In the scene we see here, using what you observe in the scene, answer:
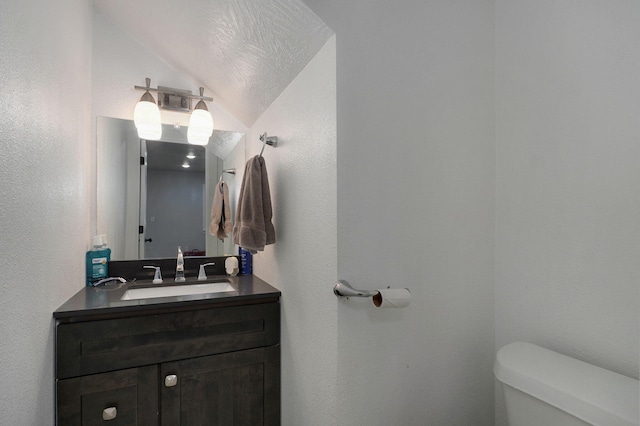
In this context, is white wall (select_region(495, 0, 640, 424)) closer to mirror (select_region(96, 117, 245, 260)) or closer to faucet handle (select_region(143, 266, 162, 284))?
mirror (select_region(96, 117, 245, 260))

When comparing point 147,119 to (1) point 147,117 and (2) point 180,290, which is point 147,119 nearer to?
(1) point 147,117

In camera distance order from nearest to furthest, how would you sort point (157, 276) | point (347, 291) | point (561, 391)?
point (561, 391), point (347, 291), point (157, 276)

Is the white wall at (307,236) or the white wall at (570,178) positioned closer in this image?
the white wall at (570,178)

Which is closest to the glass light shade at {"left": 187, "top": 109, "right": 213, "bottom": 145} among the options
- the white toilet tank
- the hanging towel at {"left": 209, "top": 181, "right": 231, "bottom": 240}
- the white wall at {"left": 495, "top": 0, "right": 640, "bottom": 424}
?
the hanging towel at {"left": 209, "top": 181, "right": 231, "bottom": 240}

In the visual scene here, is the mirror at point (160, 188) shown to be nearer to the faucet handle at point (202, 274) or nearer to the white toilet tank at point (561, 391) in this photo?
the faucet handle at point (202, 274)

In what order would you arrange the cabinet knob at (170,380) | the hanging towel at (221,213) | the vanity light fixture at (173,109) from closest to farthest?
the cabinet knob at (170,380) < the vanity light fixture at (173,109) < the hanging towel at (221,213)

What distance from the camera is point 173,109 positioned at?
1.75 m

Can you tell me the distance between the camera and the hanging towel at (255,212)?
1297mm

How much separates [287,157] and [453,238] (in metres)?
0.76

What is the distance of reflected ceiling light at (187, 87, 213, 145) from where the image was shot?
1.73 meters

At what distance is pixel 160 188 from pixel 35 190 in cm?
84

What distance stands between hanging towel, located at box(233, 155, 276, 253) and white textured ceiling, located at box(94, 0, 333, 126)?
0.39m

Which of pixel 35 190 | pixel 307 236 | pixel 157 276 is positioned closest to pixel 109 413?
pixel 157 276

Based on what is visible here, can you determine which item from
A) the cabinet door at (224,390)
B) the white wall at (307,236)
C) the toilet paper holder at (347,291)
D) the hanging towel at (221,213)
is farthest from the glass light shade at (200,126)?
the toilet paper holder at (347,291)
